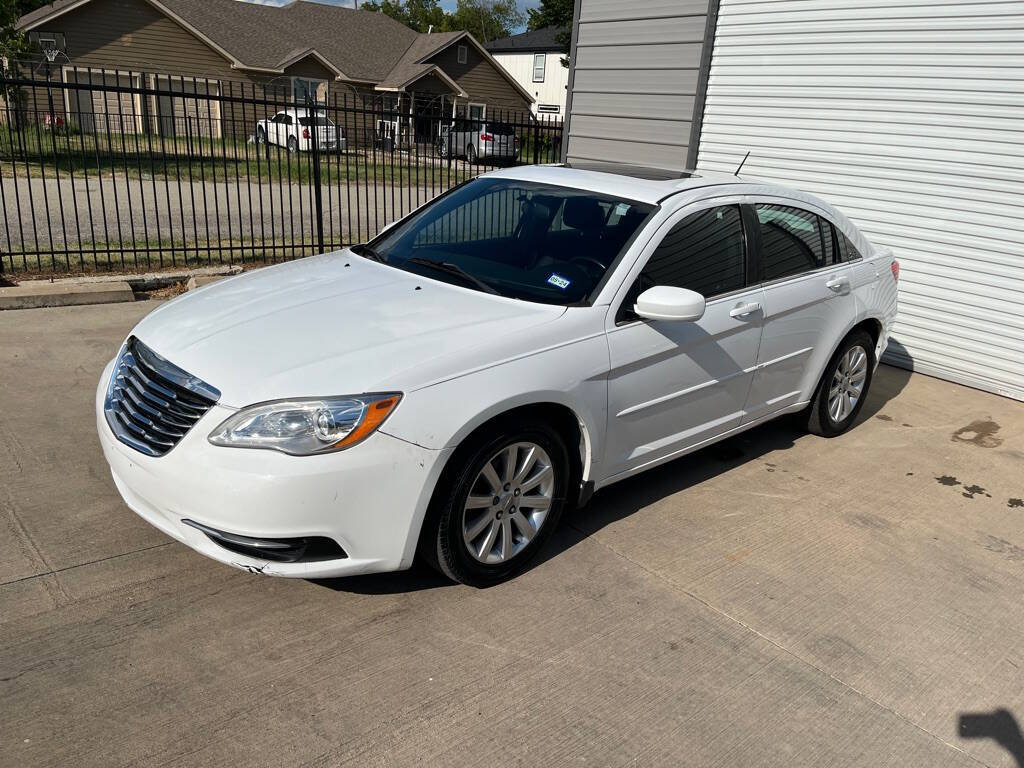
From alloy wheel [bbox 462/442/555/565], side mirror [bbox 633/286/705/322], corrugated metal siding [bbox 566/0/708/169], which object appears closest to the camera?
alloy wheel [bbox 462/442/555/565]

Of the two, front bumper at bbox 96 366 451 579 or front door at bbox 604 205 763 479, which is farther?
front door at bbox 604 205 763 479

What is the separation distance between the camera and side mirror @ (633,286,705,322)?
3.62 metres

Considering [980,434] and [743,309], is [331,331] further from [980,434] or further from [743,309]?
[980,434]

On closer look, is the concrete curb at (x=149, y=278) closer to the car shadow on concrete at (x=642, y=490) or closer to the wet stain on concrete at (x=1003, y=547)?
the car shadow on concrete at (x=642, y=490)

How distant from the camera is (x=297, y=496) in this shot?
2.87 metres

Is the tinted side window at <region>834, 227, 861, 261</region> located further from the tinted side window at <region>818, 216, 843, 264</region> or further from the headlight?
the headlight

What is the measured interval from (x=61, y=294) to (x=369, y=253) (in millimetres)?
4204

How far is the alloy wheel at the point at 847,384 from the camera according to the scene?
5395 mm

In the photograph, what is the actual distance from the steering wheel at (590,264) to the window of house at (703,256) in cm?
19

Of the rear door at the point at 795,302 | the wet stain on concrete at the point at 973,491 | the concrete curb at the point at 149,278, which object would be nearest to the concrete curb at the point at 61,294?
the concrete curb at the point at 149,278

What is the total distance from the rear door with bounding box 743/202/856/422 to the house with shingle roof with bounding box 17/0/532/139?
22300mm

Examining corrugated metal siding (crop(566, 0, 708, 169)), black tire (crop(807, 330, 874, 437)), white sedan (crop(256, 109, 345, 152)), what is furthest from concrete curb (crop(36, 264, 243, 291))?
black tire (crop(807, 330, 874, 437))

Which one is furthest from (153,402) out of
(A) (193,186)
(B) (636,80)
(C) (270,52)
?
(C) (270,52)

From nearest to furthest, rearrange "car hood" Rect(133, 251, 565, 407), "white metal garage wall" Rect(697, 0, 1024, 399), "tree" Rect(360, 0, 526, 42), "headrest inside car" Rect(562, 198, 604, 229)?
"car hood" Rect(133, 251, 565, 407), "headrest inside car" Rect(562, 198, 604, 229), "white metal garage wall" Rect(697, 0, 1024, 399), "tree" Rect(360, 0, 526, 42)
